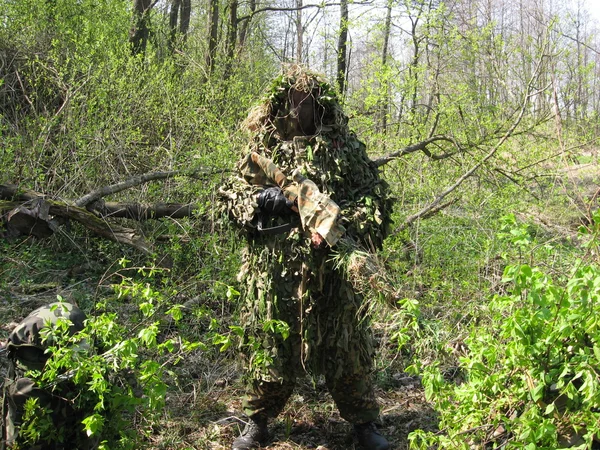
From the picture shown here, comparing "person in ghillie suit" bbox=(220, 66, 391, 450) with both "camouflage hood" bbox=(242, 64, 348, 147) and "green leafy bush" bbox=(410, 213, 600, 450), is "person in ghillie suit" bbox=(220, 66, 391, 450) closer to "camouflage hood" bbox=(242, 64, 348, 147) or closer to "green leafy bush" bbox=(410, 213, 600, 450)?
"camouflage hood" bbox=(242, 64, 348, 147)

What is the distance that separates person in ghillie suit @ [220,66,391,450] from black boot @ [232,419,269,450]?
0.04 feet

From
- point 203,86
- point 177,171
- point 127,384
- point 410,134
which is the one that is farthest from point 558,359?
point 203,86

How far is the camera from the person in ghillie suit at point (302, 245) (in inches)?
123

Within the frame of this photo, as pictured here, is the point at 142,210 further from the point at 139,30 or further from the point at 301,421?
the point at 139,30

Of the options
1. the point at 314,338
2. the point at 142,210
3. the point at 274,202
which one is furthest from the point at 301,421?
the point at 142,210

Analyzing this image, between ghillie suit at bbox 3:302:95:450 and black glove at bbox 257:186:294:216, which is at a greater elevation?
black glove at bbox 257:186:294:216

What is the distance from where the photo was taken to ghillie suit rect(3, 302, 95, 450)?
2475 mm

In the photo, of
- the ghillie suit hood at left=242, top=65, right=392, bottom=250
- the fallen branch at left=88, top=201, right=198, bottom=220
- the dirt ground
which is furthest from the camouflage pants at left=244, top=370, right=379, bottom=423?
the fallen branch at left=88, top=201, right=198, bottom=220

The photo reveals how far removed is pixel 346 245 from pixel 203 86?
18.7 feet

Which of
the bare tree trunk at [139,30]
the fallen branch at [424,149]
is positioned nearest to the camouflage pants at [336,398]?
the fallen branch at [424,149]

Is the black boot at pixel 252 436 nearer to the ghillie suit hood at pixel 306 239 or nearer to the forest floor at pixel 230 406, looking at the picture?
the forest floor at pixel 230 406

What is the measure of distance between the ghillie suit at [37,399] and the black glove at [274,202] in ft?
3.81

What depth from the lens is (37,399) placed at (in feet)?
8.07

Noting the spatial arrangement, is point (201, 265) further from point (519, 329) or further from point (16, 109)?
point (519, 329)
